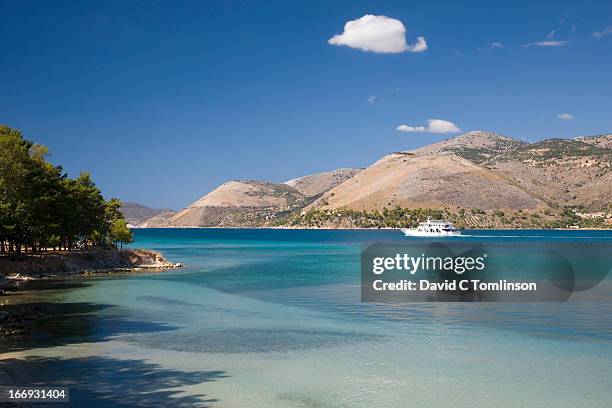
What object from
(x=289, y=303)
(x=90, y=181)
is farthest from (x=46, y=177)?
(x=289, y=303)

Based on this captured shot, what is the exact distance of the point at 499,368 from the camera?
25.7 meters

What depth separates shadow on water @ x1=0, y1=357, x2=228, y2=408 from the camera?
66.6 feet

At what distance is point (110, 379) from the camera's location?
907 inches

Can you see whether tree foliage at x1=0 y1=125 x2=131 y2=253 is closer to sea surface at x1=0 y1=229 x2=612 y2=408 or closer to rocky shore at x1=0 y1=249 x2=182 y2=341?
rocky shore at x1=0 y1=249 x2=182 y2=341

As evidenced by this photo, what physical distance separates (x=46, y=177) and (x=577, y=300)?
59.5m

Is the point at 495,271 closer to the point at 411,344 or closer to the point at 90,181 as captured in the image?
the point at 411,344

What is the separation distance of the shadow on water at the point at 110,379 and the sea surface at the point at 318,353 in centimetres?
5

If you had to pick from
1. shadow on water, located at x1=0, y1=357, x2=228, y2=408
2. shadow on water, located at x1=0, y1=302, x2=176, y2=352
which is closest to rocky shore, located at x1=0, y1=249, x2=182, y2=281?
shadow on water, located at x1=0, y1=302, x2=176, y2=352

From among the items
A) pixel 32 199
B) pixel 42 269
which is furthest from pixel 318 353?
pixel 42 269

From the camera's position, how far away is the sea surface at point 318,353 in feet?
70.9

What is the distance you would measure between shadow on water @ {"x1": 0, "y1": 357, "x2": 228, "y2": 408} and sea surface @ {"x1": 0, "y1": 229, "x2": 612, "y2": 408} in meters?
0.05

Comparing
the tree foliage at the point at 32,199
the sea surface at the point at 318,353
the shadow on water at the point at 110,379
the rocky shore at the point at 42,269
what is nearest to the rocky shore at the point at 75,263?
the rocky shore at the point at 42,269

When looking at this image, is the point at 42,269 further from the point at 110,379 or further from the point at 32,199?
the point at 110,379

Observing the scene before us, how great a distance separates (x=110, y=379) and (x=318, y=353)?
10066mm
